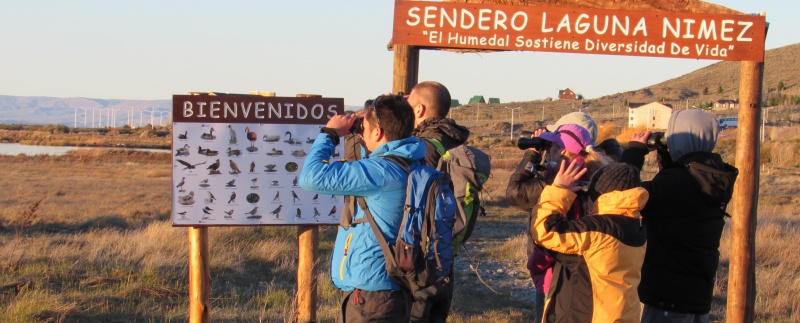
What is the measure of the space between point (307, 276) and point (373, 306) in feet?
7.72

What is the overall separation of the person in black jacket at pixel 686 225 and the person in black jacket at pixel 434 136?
1039mm

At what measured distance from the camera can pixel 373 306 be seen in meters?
3.83

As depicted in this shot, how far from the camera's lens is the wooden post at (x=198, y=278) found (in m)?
5.75

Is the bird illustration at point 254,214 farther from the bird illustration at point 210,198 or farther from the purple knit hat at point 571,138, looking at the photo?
the purple knit hat at point 571,138

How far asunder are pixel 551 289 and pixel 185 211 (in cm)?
266

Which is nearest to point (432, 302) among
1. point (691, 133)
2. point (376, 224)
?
point (376, 224)

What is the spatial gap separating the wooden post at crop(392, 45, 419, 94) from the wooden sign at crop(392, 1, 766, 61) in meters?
0.06

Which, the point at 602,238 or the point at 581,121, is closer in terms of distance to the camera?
the point at 602,238

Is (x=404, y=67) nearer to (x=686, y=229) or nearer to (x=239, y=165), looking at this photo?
(x=239, y=165)

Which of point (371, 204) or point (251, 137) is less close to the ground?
point (251, 137)

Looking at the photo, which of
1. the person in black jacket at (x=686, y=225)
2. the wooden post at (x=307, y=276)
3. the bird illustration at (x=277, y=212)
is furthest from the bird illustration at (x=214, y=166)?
the person in black jacket at (x=686, y=225)

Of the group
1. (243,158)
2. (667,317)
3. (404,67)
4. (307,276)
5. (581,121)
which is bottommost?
(307,276)

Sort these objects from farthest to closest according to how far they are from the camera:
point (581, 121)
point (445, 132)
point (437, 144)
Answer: point (581, 121)
point (445, 132)
point (437, 144)

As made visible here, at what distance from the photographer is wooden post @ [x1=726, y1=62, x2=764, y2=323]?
243 inches
